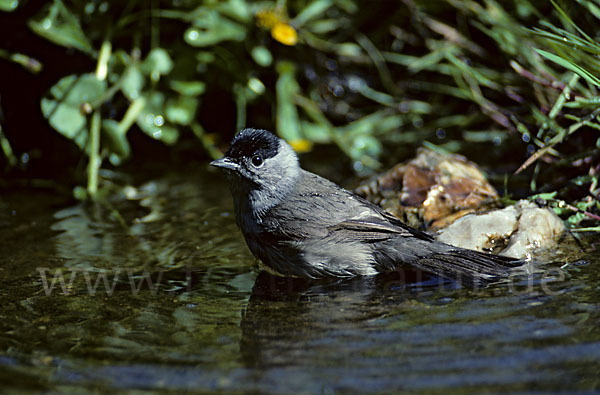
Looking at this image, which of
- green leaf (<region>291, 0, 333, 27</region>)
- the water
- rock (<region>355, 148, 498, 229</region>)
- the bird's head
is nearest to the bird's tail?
the water

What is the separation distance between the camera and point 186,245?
4195 millimetres

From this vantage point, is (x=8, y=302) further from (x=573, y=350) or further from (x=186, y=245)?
(x=573, y=350)

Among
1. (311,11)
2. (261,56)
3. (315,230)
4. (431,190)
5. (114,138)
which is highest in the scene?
(311,11)

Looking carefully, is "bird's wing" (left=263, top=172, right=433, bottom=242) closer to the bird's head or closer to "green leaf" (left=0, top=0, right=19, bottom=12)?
the bird's head

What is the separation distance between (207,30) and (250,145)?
170cm

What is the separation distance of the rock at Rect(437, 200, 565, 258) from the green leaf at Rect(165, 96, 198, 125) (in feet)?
7.76

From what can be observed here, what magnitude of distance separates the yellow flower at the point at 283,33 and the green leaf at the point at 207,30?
33 centimetres

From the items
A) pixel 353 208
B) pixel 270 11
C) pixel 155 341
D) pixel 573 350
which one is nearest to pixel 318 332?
pixel 155 341

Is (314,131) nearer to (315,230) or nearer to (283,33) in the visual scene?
(283,33)

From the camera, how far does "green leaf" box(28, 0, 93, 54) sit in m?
4.88

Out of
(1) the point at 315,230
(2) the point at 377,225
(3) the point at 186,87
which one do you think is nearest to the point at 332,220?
(1) the point at 315,230

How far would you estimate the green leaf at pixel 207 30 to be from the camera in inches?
206

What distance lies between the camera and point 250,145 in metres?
3.98

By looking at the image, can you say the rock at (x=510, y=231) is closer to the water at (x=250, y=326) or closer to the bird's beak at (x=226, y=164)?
the water at (x=250, y=326)
